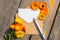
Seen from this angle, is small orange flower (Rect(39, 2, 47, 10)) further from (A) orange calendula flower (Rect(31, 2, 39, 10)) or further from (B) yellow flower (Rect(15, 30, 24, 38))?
(B) yellow flower (Rect(15, 30, 24, 38))

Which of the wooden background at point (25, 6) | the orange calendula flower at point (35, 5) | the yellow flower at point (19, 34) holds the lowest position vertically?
the yellow flower at point (19, 34)

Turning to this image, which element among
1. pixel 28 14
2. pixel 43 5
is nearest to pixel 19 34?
pixel 28 14

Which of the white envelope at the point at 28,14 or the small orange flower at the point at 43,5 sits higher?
the small orange flower at the point at 43,5

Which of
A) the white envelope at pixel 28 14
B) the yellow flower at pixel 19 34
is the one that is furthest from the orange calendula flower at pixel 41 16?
the yellow flower at pixel 19 34

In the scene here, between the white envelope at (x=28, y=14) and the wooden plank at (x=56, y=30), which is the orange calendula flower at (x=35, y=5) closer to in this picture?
the white envelope at (x=28, y=14)

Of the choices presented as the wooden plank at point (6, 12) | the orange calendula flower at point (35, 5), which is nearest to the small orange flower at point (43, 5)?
the orange calendula flower at point (35, 5)

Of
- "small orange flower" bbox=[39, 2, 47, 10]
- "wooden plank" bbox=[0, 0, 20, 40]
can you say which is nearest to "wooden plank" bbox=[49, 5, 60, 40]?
"small orange flower" bbox=[39, 2, 47, 10]

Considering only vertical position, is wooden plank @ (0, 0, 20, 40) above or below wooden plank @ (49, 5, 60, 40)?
above

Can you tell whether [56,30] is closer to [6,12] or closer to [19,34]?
[19,34]

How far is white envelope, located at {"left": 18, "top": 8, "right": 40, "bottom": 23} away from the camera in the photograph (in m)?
2.23

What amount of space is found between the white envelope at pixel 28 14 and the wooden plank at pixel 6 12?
0.15 ft

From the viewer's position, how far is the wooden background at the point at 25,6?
224 cm

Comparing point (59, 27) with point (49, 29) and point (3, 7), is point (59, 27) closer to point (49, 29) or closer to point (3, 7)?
point (49, 29)

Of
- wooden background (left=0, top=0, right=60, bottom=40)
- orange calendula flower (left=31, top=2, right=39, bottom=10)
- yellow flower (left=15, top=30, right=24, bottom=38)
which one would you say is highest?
orange calendula flower (left=31, top=2, right=39, bottom=10)
